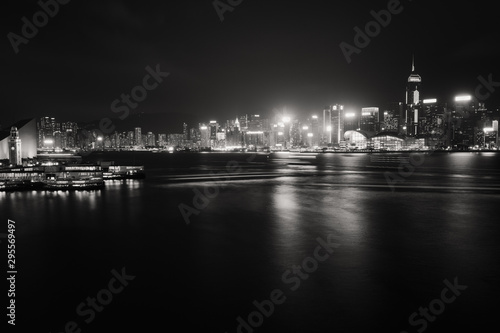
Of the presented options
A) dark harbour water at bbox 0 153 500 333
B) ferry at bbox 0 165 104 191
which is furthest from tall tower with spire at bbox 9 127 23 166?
dark harbour water at bbox 0 153 500 333

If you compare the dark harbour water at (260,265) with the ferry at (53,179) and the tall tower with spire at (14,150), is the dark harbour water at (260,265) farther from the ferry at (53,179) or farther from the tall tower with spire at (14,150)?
the tall tower with spire at (14,150)

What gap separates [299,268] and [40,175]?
3152 cm

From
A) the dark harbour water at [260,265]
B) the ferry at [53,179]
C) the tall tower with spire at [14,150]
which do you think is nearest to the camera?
the dark harbour water at [260,265]

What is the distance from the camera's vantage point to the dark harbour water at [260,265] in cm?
852

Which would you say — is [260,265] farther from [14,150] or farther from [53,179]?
[14,150]

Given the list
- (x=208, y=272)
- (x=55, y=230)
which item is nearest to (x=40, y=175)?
(x=55, y=230)

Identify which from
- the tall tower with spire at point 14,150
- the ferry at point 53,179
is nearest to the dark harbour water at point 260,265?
the ferry at point 53,179

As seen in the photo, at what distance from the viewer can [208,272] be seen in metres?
11.3

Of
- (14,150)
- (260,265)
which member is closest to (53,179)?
(14,150)

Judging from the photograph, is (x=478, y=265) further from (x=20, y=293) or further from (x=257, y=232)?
(x=20, y=293)

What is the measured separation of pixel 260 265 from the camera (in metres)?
11.8

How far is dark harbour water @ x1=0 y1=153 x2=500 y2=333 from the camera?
27.9 ft

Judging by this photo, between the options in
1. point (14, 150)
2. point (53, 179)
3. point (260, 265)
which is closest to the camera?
point (260, 265)

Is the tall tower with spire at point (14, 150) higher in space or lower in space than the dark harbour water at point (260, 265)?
higher
